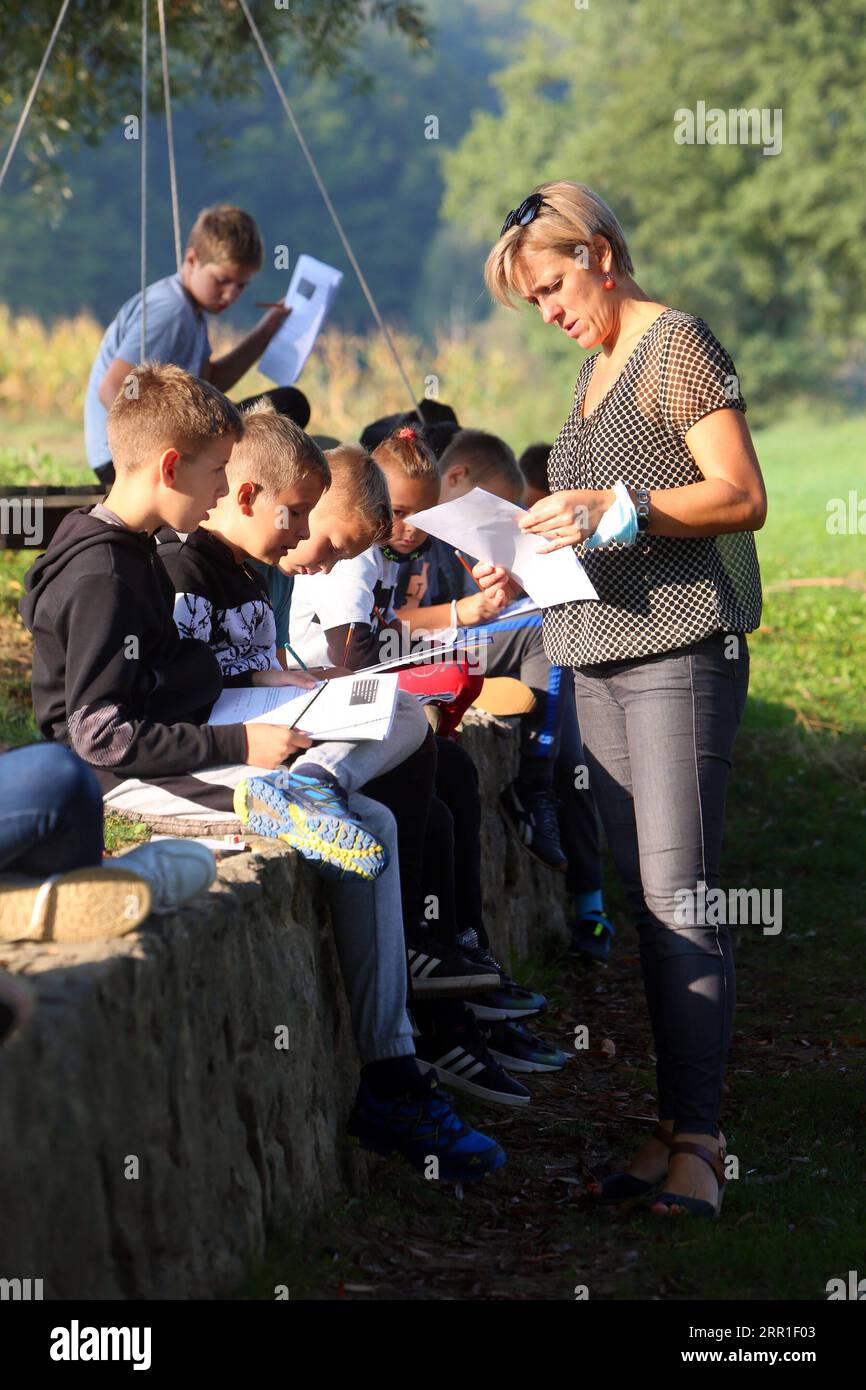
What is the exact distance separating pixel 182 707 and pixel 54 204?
916cm

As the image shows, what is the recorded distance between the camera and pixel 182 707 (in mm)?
3521

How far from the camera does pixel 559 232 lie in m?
3.35

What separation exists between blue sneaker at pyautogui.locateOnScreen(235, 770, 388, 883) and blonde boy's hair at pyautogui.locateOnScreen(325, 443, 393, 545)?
105 cm

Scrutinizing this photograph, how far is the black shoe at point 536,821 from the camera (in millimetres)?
5570

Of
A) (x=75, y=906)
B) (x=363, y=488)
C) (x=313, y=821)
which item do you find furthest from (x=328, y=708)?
(x=75, y=906)

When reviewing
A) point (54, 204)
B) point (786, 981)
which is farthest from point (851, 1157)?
point (54, 204)

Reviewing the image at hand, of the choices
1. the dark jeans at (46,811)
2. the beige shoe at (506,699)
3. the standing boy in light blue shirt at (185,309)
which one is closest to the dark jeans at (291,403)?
the standing boy in light blue shirt at (185,309)

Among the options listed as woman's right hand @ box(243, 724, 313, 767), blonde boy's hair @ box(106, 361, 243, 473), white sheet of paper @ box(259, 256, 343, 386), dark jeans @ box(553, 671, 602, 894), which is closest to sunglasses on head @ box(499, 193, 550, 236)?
blonde boy's hair @ box(106, 361, 243, 473)

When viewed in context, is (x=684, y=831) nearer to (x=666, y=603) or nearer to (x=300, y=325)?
(x=666, y=603)

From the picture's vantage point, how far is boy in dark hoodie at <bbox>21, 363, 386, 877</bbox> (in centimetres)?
328

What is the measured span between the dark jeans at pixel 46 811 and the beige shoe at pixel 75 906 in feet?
0.24

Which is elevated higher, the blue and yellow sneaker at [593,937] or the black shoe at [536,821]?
the black shoe at [536,821]

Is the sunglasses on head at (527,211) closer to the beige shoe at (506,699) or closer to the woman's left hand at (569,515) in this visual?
the woman's left hand at (569,515)

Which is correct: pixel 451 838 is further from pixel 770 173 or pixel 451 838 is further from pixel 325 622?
Answer: pixel 770 173
